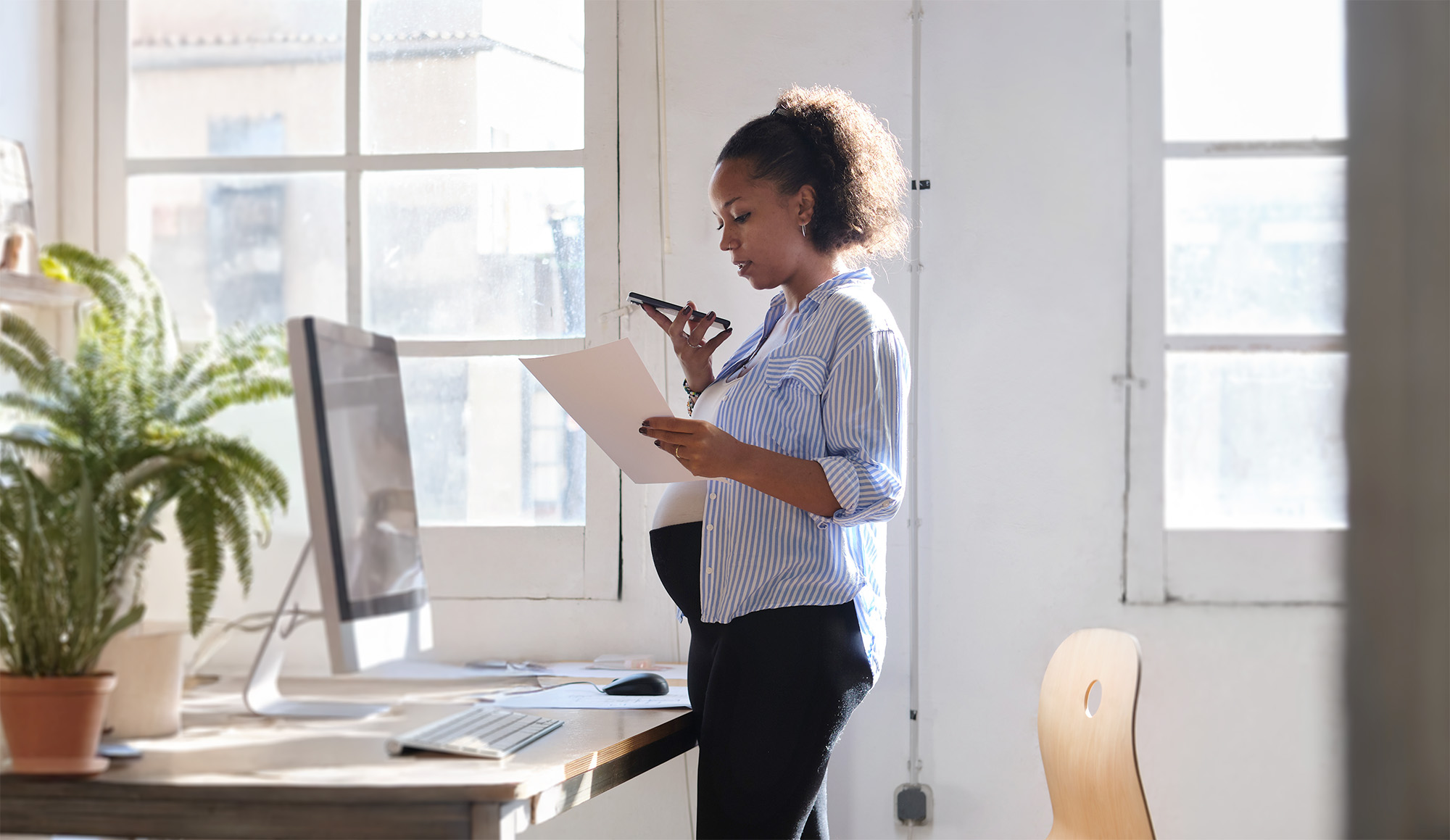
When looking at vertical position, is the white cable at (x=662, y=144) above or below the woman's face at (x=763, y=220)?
above

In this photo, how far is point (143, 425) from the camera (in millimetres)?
772

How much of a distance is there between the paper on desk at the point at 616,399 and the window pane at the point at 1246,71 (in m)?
1.31

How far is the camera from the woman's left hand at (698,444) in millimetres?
1154

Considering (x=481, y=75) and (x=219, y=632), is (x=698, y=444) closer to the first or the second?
(x=219, y=632)

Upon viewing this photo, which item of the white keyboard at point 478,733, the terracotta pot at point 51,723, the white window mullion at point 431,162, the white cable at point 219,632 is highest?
the white window mullion at point 431,162

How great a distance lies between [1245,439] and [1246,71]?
2.31 feet

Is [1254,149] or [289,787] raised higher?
[1254,149]

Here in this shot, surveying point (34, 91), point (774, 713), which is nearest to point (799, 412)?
point (774, 713)

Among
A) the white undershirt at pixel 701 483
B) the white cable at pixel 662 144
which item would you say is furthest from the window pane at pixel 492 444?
the white undershirt at pixel 701 483

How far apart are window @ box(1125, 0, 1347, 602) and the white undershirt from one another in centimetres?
90

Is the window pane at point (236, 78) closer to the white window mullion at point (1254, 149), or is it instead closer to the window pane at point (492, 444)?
the window pane at point (492, 444)

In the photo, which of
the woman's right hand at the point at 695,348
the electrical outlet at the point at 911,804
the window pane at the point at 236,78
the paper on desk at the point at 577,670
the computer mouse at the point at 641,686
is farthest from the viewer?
the electrical outlet at the point at 911,804

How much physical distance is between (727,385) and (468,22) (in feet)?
3.63

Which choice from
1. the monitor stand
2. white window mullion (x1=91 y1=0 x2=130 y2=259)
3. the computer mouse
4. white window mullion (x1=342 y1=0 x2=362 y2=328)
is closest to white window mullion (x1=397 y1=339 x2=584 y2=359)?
white window mullion (x1=342 y1=0 x2=362 y2=328)
